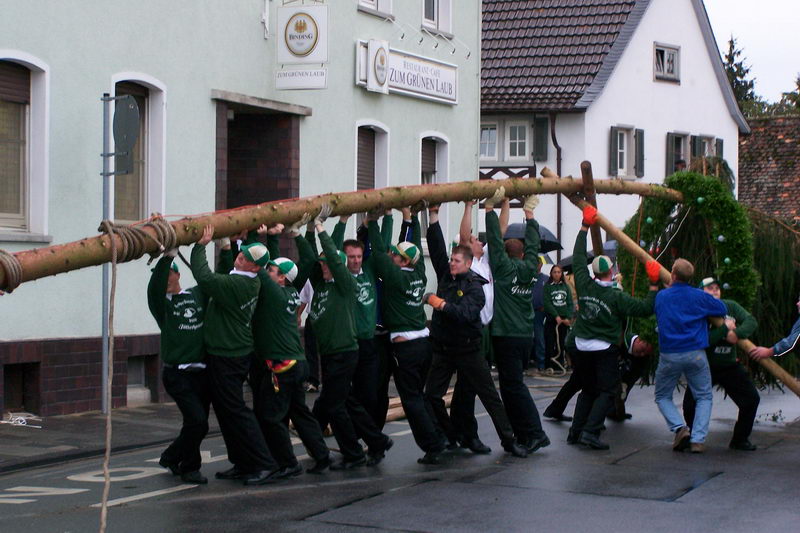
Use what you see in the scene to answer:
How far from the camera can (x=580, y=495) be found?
374 inches

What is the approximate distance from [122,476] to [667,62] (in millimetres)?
26735

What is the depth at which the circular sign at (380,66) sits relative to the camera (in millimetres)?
19344

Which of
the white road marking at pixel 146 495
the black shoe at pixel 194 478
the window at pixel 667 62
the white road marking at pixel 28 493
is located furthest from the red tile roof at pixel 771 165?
the white road marking at pixel 28 493

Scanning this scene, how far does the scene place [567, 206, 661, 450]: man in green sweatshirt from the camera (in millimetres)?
12000

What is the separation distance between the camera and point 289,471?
33.6 feet

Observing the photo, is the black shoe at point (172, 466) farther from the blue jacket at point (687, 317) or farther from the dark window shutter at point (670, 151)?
the dark window shutter at point (670, 151)

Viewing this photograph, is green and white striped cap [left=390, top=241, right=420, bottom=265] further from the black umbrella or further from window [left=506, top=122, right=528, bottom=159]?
window [left=506, top=122, right=528, bottom=159]

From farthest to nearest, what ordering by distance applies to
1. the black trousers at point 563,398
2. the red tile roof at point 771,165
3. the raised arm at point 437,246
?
the red tile roof at point 771,165 → the black trousers at point 563,398 → the raised arm at point 437,246

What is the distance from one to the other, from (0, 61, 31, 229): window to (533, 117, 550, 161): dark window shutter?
61.1 feet

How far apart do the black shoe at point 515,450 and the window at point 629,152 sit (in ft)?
69.8

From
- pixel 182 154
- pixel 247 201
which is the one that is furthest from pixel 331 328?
pixel 247 201

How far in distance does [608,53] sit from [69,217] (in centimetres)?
1987

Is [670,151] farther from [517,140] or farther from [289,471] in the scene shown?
[289,471]

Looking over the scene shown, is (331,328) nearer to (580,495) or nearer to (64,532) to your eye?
(580,495)
